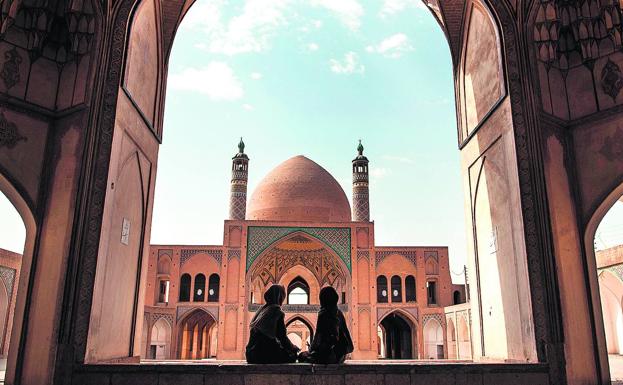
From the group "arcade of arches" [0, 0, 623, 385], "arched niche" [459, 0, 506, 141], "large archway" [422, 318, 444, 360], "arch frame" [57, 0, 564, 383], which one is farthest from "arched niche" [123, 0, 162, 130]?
"large archway" [422, 318, 444, 360]

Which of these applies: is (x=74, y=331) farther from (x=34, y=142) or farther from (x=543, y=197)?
(x=543, y=197)

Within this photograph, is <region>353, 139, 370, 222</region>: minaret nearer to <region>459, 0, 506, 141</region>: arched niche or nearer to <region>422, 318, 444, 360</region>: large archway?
<region>422, 318, 444, 360</region>: large archway

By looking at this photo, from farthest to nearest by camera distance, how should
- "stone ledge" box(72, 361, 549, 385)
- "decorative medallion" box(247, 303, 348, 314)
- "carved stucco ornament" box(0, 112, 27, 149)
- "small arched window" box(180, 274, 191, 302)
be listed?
"small arched window" box(180, 274, 191, 302)
"decorative medallion" box(247, 303, 348, 314)
"carved stucco ornament" box(0, 112, 27, 149)
"stone ledge" box(72, 361, 549, 385)

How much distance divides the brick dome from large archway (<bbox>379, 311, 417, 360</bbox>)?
4471 mm

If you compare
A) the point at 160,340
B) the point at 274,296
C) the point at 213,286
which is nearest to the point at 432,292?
the point at 213,286

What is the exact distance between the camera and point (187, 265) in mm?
19156

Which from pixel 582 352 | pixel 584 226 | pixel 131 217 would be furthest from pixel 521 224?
pixel 131 217

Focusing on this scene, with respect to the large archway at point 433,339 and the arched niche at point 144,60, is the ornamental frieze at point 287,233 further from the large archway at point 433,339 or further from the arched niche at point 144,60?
Answer: the arched niche at point 144,60

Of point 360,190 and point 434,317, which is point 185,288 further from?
point 434,317

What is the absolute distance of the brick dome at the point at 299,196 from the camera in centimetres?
2066

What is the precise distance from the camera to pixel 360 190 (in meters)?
22.3

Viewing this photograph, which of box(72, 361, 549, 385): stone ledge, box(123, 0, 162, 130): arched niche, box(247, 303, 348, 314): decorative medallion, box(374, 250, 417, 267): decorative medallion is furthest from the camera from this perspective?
box(374, 250, 417, 267): decorative medallion

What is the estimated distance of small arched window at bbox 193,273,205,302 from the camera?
18969mm

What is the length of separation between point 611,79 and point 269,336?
12.9ft
